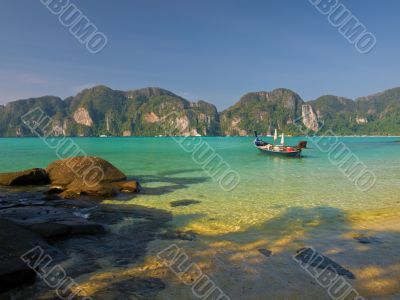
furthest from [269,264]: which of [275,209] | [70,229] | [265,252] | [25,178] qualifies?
[25,178]

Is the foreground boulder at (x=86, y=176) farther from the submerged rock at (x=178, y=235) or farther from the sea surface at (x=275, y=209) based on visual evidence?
the submerged rock at (x=178, y=235)

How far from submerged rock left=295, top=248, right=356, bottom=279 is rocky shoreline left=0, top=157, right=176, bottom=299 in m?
4.08

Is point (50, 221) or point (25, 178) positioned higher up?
point (50, 221)

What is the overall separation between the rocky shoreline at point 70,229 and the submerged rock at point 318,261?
4.08 metres

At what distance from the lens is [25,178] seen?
21344 millimetres

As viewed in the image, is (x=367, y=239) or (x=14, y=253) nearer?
(x=14, y=253)

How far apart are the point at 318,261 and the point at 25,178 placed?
66.5 ft

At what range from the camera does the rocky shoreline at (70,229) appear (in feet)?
21.6

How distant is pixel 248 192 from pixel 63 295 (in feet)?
46.7

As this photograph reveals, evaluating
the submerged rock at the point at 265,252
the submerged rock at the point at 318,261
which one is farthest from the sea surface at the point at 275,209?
the submerged rock at the point at 318,261

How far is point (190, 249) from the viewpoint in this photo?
9.11 meters

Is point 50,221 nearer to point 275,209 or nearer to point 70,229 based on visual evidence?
point 70,229

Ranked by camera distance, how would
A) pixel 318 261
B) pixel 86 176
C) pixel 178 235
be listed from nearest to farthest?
1. pixel 318 261
2. pixel 178 235
3. pixel 86 176

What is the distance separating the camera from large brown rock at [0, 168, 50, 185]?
20984 mm
